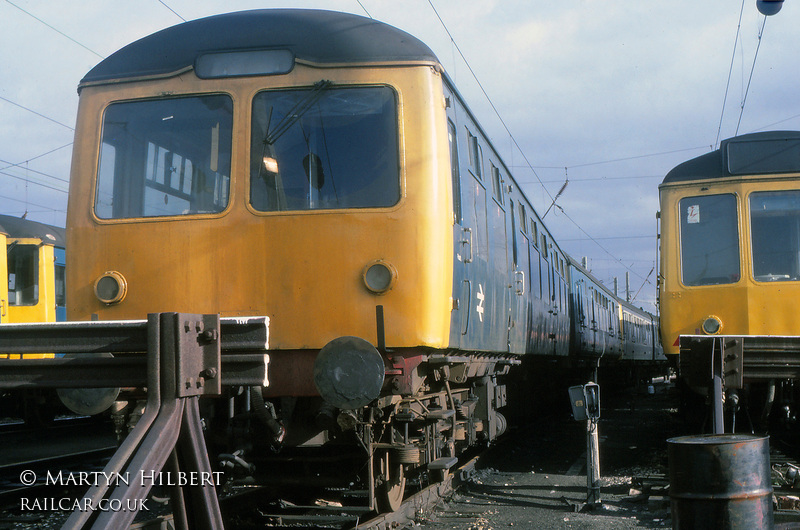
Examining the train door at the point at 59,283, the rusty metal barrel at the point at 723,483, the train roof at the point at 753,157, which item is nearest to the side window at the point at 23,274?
the train door at the point at 59,283

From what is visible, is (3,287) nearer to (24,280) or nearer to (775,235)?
(24,280)

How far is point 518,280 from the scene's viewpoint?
966 cm

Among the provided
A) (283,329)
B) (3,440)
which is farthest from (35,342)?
(3,440)

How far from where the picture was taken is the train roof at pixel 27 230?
1455cm

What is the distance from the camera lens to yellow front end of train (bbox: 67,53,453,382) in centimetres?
538

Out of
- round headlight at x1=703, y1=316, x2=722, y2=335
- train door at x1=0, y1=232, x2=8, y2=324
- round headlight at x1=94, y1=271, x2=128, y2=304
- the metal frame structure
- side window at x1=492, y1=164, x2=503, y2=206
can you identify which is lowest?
the metal frame structure

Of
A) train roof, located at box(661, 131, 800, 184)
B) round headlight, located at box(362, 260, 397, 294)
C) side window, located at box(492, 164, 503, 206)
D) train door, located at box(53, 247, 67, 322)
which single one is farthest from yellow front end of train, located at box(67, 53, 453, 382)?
train door, located at box(53, 247, 67, 322)

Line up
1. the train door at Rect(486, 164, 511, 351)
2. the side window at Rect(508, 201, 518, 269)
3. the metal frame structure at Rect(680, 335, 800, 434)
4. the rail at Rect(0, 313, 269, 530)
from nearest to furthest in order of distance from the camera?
the rail at Rect(0, 313, 269, 530) < the metal frame structure at Rect(680, 335, 800, 434) < the train door at Rect(486, 164, 511, 351) < the side window at Rect(508, 201, 518, 269)

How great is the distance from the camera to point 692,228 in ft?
30.8

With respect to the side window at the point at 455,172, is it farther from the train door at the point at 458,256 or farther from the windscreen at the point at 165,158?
the windscreen at the point at 165,158

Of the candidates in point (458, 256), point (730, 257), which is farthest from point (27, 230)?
point (730, 257)

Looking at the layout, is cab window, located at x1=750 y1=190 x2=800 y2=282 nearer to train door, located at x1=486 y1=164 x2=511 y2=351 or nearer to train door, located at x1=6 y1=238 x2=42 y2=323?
train door, located at x1=486 y1=164 x2=511 y2=351

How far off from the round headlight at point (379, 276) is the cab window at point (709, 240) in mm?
5040

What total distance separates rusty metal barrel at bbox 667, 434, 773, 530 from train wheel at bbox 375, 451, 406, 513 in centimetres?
208
